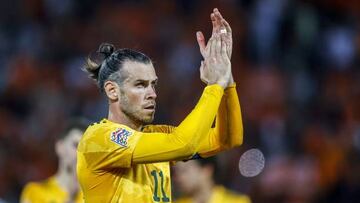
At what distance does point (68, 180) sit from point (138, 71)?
2.77m

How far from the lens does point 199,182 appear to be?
677cm

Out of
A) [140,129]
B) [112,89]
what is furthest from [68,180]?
[112,89]

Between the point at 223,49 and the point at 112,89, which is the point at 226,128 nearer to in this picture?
the point at 223,49

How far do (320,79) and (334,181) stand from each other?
64.0 inches

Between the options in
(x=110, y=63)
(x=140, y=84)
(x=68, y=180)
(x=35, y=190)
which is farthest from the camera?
(x=35, y=190)

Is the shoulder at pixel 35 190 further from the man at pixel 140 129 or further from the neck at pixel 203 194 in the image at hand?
the man at pixel 140 129

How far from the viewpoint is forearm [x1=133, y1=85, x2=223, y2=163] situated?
4438 mm

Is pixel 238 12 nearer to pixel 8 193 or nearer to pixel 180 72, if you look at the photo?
pixel 180 72

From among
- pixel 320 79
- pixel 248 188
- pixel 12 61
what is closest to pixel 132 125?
pixel 248 188

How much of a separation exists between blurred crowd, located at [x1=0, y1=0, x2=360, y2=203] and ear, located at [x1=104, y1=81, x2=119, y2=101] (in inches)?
196

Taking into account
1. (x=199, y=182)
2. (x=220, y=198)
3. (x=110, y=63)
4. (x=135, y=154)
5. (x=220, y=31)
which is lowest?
(x=220, y=198)

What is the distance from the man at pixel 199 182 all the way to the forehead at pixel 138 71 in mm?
2063

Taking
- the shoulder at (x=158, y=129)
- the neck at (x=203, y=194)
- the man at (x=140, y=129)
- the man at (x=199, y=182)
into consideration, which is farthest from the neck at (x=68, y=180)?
the man at (x=140, y=129)

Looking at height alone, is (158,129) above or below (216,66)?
below
